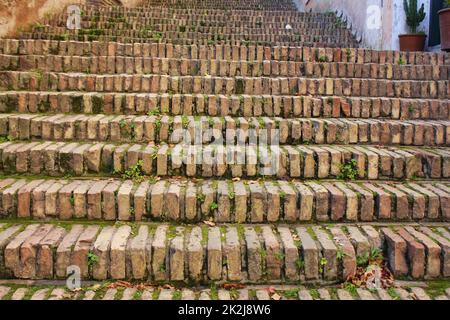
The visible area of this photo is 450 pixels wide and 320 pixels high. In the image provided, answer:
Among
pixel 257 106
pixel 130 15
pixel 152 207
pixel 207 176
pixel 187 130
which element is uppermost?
pixel 130 15

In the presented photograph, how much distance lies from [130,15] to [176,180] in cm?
481

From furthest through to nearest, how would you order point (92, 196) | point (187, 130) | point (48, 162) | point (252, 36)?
point (252, 36) < point (187, 130) < point (48, 162) < point (92, 196)

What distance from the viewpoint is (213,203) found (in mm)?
2258

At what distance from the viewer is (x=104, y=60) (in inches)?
134

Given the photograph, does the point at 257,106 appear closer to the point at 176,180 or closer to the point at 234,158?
the point at 234,158

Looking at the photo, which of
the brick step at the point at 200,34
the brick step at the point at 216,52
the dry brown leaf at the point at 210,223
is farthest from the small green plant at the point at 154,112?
the brick step at the point at 200,34

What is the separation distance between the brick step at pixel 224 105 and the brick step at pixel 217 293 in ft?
4.79

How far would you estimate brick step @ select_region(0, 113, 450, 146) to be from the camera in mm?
2668

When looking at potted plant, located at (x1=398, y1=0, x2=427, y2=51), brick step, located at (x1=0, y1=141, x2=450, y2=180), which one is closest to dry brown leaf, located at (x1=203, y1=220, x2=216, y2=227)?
brick step, located at (x1=0, y1=141, x2=450, y2=180)

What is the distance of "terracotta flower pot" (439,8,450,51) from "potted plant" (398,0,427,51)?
67cm

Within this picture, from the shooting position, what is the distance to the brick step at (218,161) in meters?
2.44

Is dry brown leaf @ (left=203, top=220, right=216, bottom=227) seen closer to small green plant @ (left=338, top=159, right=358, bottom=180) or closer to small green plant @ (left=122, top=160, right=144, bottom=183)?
small green plant @ (left=122, top=160, right=144, bottom=183)
